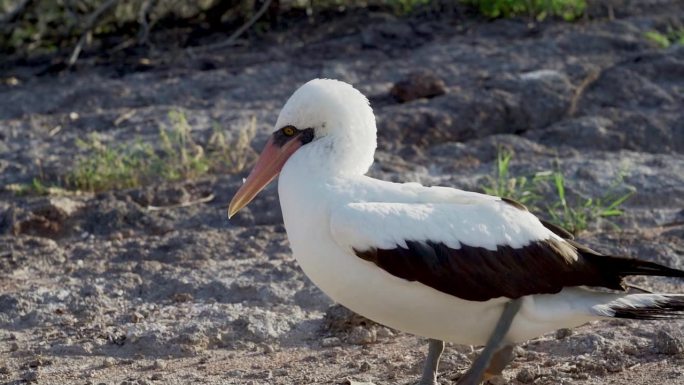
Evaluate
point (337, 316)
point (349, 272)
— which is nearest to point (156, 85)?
point (337, 316)

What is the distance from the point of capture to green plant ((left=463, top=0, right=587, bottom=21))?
11812mm

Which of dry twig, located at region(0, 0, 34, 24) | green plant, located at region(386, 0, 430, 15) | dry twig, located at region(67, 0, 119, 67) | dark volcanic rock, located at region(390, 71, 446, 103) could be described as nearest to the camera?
dark volcanic rock, located at region(390, 71, 446, 103)

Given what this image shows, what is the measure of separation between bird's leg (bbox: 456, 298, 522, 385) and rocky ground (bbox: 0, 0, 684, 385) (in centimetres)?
47

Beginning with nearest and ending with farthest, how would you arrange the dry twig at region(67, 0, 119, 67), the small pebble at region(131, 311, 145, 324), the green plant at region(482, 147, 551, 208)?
1. the small pebble at region(131, 311, 145, 324)
2. the green plant at region(482, 147, 551, 208)
3. the dry twig at region(67, 0, 119, 67)

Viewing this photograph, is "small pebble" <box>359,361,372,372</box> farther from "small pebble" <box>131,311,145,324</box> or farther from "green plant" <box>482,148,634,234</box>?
"green plant" <box>482,148,634,234</box>

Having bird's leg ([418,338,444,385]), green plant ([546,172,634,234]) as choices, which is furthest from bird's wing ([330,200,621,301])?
green plant ([546,172,634,234])

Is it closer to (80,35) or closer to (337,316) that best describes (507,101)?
(337,316)

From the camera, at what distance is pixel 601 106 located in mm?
9734

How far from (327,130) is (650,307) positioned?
4.96 ft

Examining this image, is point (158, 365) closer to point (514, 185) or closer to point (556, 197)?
point (514, 185)

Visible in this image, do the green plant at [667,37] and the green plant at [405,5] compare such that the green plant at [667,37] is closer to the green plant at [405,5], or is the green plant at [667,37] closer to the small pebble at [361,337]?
the green plant at [405,5]

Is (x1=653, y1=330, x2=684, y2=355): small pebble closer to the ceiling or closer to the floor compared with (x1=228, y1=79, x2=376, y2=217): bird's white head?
closer to the floor

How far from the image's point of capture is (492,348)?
4.91 meters

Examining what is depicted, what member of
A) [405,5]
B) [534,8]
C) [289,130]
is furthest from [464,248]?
[405,5]
